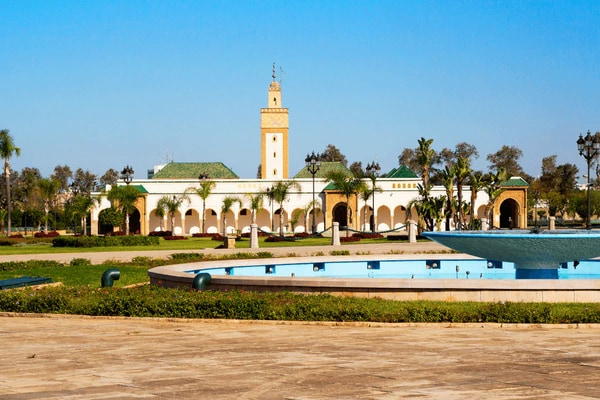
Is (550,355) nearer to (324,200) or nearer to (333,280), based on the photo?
(333,280)

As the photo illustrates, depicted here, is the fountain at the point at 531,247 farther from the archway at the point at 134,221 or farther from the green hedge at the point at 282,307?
the archway at the point at 134,221

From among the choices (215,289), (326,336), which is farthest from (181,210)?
(326,336)

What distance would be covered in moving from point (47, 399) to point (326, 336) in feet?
13.2

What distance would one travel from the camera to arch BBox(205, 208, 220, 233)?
63594mm

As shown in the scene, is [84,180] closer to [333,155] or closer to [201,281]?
[333,155]

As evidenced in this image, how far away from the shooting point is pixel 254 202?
201 feet

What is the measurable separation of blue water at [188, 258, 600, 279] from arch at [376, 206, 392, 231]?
42.4 m

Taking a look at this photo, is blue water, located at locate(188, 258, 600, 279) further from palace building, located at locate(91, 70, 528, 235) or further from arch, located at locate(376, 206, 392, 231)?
arch, located at locate(376, 206, 392, 231)

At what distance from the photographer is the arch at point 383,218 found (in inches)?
2493

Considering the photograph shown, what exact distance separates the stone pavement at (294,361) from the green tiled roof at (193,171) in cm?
5938

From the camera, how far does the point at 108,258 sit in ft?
85.2

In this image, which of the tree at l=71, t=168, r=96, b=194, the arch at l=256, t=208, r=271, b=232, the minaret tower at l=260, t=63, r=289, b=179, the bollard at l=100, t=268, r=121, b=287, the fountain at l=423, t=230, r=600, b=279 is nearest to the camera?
the fountain at l=423, t=230, r=600, b=279

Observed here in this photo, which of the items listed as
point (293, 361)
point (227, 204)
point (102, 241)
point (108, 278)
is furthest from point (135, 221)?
point (293, 361)

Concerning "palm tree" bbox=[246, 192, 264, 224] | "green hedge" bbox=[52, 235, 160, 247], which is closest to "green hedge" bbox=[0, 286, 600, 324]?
"green hedge" bbox=[52, 235, 160, 247]
